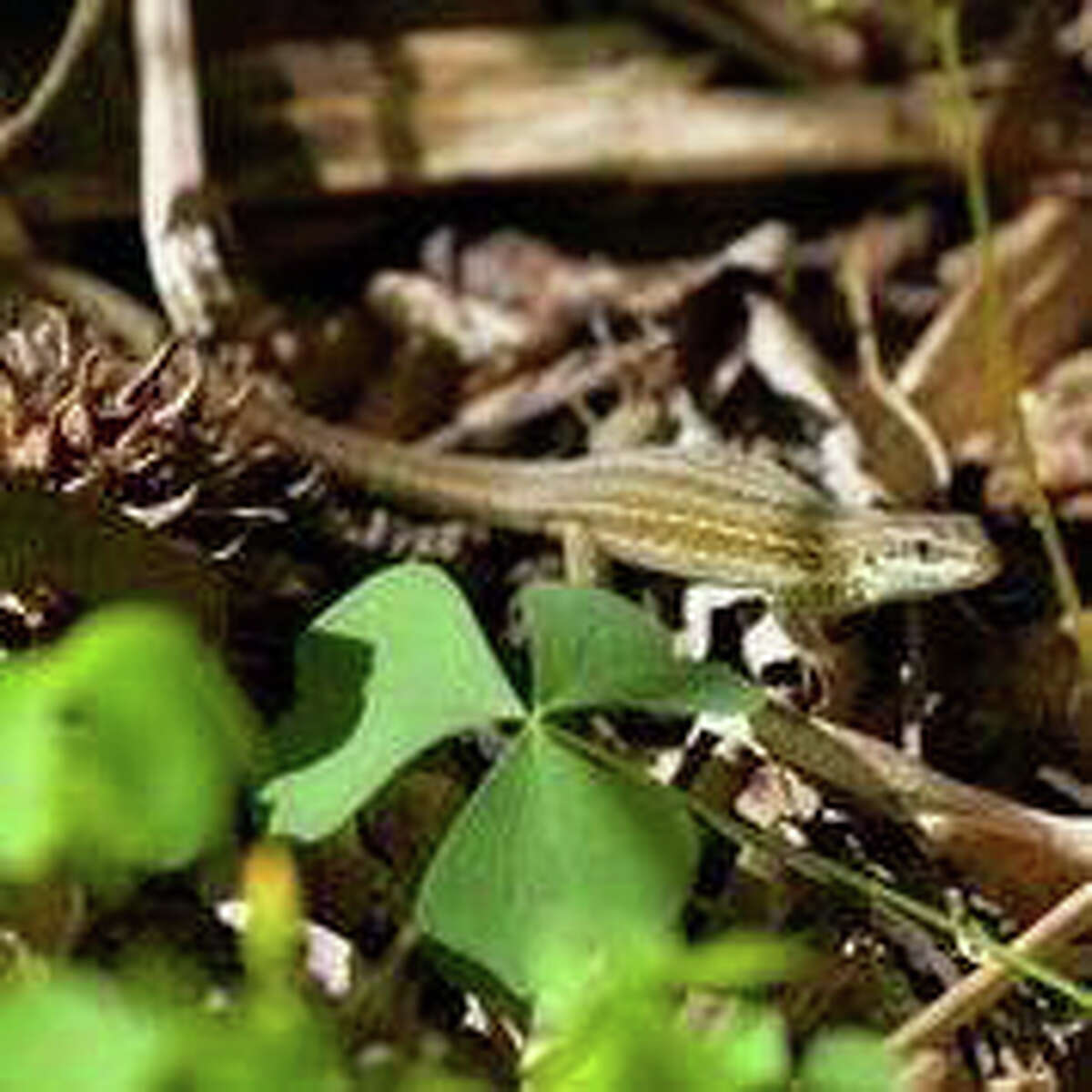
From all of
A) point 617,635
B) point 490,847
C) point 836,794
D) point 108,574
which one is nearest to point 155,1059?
point 490,847

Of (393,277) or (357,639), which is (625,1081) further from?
(393,277)

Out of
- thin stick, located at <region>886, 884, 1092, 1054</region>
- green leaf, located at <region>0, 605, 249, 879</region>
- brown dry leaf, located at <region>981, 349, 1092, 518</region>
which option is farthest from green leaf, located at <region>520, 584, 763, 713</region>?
brown dry leaf, located at <region>981, 349, 1092, 518</region>

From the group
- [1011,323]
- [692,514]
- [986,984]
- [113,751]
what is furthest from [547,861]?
[1011,323]

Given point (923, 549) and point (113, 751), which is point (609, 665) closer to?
point (923, 549)

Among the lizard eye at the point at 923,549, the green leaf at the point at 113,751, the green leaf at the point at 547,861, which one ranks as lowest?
the lizard eye at the point at 923,549

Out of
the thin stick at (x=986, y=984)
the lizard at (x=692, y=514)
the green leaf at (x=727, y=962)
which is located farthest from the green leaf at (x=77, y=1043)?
the lizard at (x=692, y=514)

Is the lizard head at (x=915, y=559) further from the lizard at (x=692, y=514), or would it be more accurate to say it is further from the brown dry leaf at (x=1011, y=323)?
the brown dry leaf at (x=1011, y=323)
